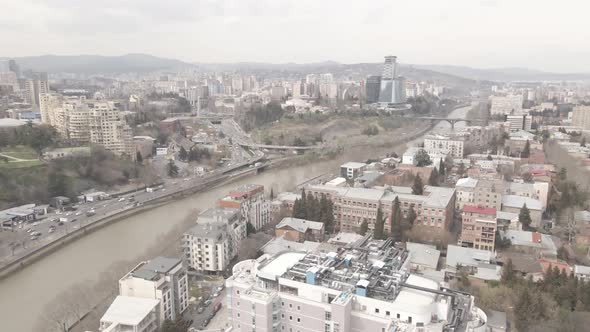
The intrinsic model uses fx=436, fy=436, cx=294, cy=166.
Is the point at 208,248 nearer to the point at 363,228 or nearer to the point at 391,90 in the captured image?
the point at 363,228

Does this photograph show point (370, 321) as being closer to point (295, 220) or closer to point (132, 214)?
point (295, 220)

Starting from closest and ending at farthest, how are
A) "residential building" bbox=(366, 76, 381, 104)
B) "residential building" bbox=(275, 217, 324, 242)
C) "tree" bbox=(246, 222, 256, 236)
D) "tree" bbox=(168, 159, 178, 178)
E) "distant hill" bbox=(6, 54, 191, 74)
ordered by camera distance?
"residential building" bbox=(275, 217, 324, 242), "tree" bbox=(246, 222, 256, 236), "tree" bbox=(168, 159, 178, 178), "residential building" bbox=(366, 76, 381, 104), "distant hill" bbox=(6, 54, 191, 74)

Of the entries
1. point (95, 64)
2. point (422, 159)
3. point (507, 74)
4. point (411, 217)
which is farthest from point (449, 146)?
point (507, 74)

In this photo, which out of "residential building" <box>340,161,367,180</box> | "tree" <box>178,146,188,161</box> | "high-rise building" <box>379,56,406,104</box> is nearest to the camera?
"residential building" <box>340,161,367,180</box>

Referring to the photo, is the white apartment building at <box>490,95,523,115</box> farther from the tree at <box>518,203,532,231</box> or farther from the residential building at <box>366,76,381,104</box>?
the tree at <box>518,203,532,231</box>

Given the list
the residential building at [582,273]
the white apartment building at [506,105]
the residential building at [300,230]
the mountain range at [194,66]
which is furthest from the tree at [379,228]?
the mountain range at [194,66]

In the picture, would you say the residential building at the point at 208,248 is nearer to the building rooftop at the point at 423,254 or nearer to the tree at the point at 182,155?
the building rooftop at the point at 423,254

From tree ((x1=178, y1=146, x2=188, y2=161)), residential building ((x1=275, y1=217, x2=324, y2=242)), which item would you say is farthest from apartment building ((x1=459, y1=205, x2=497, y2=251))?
tree ((x1=178, y1=146, x2=188, y2=161))
